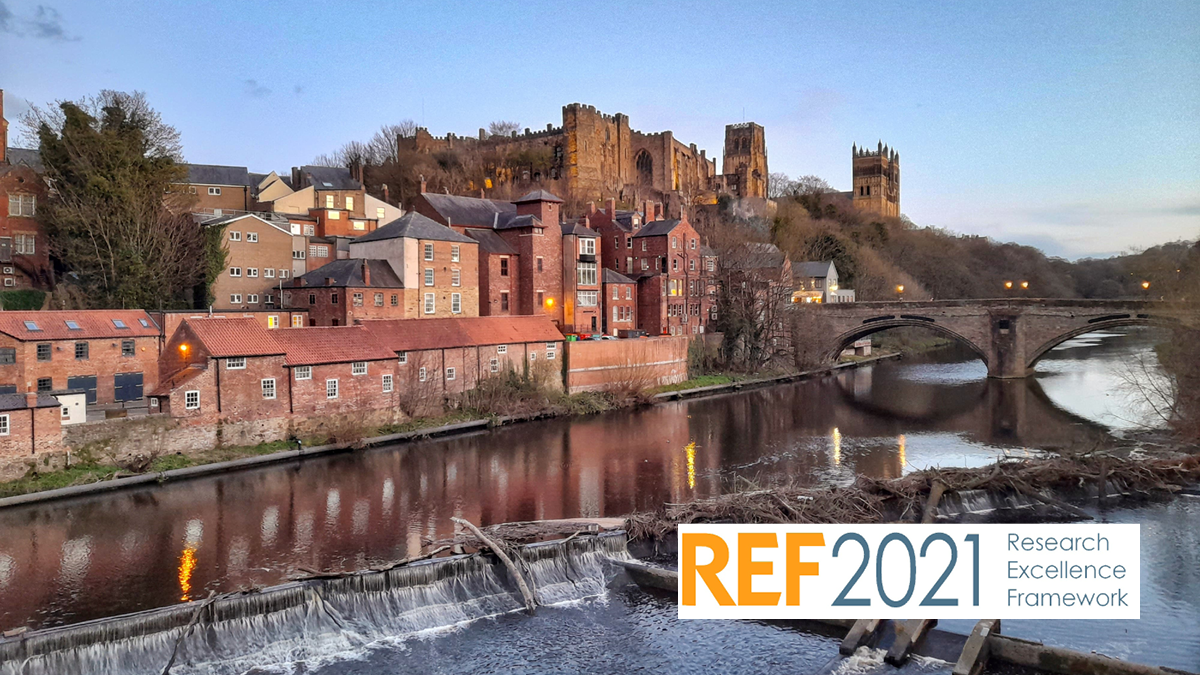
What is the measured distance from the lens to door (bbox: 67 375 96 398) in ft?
83.2

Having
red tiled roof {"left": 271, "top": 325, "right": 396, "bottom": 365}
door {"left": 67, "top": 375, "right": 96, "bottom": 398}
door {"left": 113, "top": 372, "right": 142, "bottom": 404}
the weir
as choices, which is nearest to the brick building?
door {"left": 113, "top": 372, "right": 142, "bottom": 404}

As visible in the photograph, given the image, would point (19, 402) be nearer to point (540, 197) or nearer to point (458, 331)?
point (458, 331)

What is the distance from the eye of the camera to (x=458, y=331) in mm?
32750

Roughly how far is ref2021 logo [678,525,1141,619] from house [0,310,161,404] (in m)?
21.9

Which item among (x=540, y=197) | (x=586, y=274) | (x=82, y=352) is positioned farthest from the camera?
(x=586, y=274)

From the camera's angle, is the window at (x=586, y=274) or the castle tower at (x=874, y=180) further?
the castle tower at (x=874, y=180)

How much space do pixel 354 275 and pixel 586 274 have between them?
38.8 feet

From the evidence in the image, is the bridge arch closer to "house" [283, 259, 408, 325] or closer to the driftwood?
"house" [283, 259, 408, 325]

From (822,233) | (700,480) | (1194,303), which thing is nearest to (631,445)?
(700,480)

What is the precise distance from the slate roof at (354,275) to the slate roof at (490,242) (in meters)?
4.84

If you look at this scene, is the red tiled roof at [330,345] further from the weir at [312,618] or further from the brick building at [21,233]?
the brick building at [21,233]

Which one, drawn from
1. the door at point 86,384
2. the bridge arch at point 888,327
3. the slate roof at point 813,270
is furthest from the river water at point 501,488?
the slate roof at point 813,270

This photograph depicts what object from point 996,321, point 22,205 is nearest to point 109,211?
point 22,205

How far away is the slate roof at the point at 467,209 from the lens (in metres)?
39.8
